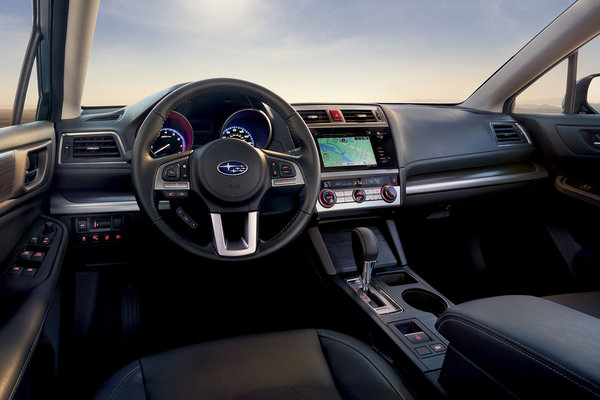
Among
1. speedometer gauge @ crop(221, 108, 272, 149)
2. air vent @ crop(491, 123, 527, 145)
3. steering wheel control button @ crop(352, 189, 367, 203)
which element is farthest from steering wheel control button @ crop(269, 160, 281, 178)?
air vent @ crop(491, 123, 527, 145)

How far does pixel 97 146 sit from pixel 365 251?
126 cm

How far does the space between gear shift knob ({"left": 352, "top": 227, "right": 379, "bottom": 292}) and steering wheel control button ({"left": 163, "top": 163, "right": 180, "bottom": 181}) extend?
32.7 inches

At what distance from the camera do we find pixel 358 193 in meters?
2.25

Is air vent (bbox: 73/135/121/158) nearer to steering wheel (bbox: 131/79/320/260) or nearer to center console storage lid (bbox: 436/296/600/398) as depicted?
steering wheel (bbox: 131/79/320/260)

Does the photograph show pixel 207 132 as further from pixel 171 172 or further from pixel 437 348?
pixel 437 348

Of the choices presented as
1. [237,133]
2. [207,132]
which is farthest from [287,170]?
[207,132]

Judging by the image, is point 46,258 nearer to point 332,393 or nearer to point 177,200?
point 177,200

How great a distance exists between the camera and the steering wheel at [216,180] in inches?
57.2

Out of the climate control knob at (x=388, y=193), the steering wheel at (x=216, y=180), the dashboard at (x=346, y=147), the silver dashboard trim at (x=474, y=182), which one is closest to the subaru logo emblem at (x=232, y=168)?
the steering wheel at (x=216, y=180)

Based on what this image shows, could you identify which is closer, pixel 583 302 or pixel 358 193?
pixel 583 302

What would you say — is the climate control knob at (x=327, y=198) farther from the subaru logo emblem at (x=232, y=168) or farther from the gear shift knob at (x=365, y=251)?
the subaru logo emblem at (x=232, y=168)

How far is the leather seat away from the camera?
1084mm

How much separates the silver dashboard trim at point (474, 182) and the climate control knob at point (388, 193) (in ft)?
0.48

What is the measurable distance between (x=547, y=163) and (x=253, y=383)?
2.45 meters
